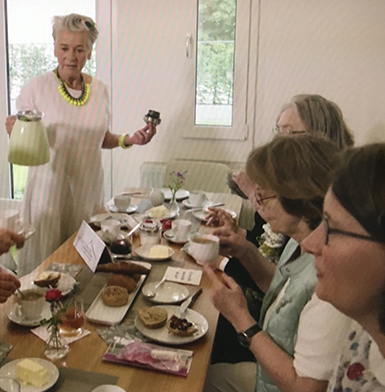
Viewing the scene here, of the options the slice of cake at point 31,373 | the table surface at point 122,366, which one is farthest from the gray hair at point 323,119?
the slice of cake at point 31,373

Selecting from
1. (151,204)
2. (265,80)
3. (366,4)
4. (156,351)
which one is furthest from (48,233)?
(366,4)

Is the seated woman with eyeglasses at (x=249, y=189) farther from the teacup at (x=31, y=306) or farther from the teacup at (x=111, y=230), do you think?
the teacup at (x=31, y=306)

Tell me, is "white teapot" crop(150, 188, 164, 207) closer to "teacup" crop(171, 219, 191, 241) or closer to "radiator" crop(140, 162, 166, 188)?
"teacup" crop(171, 219, 191, 241)

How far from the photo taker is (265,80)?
120 inches

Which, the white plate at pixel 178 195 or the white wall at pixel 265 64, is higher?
the white wall at pixel 265 64

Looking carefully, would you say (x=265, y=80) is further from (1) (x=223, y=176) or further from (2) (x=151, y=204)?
(2) (x=151, y=204)

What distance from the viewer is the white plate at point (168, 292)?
4.50ft

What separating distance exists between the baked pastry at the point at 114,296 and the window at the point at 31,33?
211 cm

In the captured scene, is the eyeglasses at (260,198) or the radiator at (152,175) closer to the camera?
the eyeglasses at (260,198)

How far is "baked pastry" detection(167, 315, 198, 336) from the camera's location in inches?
46.7

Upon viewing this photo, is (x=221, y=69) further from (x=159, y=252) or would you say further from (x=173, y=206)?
(x=159, y=252)

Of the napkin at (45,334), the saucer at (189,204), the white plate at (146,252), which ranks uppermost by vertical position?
the saucer at (189,204)

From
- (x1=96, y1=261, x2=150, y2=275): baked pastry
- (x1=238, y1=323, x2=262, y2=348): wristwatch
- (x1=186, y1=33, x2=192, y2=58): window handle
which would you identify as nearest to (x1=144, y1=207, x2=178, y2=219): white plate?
(x1=96, y1=261, x2=150, y2=275): baked pastry

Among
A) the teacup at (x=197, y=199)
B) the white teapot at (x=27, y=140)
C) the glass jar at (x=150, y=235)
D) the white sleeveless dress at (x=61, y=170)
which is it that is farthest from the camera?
the teacup at (x=197, y=199)
